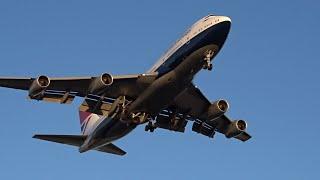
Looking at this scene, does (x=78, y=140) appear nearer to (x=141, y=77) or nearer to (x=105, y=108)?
(x=105, y=108)

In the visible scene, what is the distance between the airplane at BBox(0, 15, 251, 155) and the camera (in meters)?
49.8

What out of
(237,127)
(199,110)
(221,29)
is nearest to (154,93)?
(221,29)

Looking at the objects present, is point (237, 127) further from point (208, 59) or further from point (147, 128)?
point (208, 59)

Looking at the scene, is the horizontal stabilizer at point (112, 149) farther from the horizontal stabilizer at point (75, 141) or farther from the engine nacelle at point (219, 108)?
the engine nacelle at point (219, 108)

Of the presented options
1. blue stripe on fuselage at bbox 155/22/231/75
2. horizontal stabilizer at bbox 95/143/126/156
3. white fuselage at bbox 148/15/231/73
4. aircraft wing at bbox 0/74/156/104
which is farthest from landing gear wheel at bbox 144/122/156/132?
horizontal stabilizer at bbox 95/143/126/156

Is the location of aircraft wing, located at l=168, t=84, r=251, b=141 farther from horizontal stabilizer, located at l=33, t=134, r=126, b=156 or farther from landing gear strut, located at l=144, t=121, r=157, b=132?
horizontal stabilizer, located at l=33, t=134, r=126, b=156

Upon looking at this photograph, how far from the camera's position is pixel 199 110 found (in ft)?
193

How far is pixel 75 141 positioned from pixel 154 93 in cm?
1364

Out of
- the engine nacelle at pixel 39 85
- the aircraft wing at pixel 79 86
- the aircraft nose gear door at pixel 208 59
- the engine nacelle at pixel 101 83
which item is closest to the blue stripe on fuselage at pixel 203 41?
the aircraft nose gear door at pixel 208 59

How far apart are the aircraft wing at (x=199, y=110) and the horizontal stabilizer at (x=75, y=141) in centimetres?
844

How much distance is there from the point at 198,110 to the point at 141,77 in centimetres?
903

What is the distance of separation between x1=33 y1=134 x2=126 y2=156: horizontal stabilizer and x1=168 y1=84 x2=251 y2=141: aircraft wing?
332 inches

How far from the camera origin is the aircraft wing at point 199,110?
56.7 metres

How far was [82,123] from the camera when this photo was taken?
6831cm
